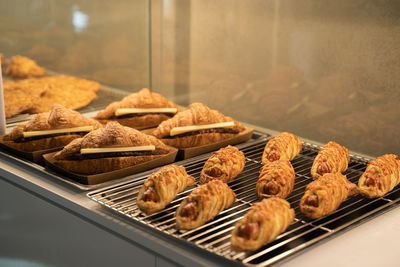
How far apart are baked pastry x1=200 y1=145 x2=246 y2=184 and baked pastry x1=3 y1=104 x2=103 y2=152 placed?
1.56 feet

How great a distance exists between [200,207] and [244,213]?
147mm

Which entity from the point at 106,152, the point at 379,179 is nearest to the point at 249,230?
the point at 379,179

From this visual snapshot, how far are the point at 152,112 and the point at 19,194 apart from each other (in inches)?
22.8

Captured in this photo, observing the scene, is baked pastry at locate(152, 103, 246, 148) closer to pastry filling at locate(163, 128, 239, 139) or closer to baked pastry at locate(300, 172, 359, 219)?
pastry filling at locate(163, 128, 239, 139)

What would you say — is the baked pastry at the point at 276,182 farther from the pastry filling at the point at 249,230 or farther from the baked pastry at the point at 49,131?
the baked pastry at the point at 49,131

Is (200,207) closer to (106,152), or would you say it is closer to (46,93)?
(106,152)

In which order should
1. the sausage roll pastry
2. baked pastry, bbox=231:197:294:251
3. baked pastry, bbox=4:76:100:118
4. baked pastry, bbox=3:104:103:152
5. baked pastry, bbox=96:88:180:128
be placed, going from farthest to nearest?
baked pastry, bbox=4:76:100:118 → baked pastry, bbox=96:88:180:128 → baked pastry, bbox=3:104:103:152 → the sausage roll pastry → baked pastry, bbox=231:197:294:251

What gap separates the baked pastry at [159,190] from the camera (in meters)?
1.21

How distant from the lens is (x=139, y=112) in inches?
74.0

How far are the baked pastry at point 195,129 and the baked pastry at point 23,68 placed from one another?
72 cm

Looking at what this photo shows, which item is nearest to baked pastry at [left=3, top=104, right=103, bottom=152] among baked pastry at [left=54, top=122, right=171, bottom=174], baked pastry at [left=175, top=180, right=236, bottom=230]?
baked pastry at [left=54, top=122, right=171, bottom=174]

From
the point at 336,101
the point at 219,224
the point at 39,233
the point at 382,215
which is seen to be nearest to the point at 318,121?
the point at 336,101

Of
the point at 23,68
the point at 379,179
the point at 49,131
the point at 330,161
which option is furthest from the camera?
the point at 23,68

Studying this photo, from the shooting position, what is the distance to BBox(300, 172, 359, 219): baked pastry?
3.87 ft
